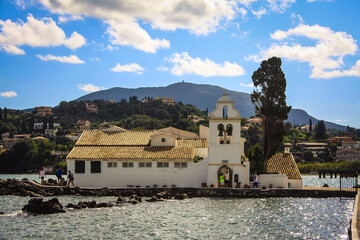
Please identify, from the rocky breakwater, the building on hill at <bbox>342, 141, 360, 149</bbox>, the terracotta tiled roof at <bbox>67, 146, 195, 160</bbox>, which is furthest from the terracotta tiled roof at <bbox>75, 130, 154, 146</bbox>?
the building on hill at <bbox>342, 141, 360, 149</bbox>

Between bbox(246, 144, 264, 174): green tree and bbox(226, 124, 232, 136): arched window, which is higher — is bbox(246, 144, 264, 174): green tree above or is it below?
below

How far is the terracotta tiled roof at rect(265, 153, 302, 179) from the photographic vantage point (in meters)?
38.4

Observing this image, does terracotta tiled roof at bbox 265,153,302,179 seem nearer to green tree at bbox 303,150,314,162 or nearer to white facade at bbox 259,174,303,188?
white facade at bbox 259,174,303,188

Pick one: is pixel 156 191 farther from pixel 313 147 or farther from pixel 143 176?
pixel 313 147

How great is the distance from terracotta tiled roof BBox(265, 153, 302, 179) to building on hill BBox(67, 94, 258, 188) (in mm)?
2425

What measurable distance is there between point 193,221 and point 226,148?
1287cm

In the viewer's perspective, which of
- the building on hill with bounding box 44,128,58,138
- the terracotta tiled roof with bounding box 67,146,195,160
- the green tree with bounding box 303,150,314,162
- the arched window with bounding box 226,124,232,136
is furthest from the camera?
the building on hill with bounding box 44,128,58,138

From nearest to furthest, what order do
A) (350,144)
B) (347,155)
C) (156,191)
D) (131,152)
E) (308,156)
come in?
(156,191) → (131,152) → (308,156) → (347,155) → (350,144)

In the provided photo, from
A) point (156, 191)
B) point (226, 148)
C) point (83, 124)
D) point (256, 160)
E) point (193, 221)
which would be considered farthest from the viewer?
point (83, 124)

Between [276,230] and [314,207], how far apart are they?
8347 millimetres

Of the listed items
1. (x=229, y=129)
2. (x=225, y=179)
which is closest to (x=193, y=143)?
(x=229, y=129)

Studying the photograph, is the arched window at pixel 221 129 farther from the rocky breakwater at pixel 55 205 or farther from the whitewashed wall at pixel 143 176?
the rocky breakwater at pixel 55 205

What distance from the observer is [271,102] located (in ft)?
139

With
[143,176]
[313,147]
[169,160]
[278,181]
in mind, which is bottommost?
[278,181]
